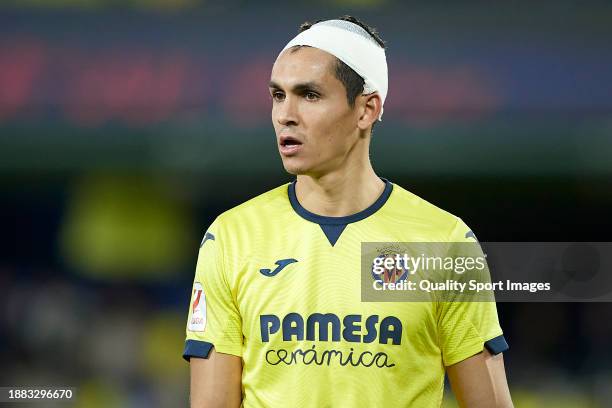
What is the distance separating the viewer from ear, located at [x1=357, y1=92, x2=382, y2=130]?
2.55 m

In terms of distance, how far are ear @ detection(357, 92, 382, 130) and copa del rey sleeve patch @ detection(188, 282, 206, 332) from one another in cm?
60

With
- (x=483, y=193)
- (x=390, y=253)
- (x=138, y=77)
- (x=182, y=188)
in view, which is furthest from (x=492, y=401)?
(x=138, y=77)

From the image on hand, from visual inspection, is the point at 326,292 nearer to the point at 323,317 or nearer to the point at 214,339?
the point at 323,317

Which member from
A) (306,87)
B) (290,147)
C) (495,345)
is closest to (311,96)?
(306,87)

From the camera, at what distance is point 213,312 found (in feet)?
8.16

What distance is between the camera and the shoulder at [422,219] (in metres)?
2.55

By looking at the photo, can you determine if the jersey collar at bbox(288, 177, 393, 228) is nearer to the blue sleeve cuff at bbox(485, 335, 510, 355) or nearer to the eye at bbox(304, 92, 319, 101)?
the eye at bbox(304, 92, 319, 101)

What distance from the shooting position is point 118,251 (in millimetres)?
4562

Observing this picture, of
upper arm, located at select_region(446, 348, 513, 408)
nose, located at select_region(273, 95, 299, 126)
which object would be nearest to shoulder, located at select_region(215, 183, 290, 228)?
nose, located at select_region(273, 95, 299, 126)

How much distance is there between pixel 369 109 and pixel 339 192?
9.2 inches

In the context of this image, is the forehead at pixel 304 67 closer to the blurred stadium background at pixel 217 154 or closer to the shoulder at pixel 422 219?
the shoulder at pixel 422 219

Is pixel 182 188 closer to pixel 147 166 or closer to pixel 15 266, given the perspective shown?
pixel 147 166

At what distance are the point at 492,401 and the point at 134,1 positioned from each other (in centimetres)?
286

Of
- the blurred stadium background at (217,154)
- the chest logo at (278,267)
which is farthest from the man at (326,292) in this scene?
the blurred stadium background at (217,154)
